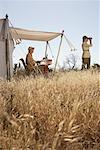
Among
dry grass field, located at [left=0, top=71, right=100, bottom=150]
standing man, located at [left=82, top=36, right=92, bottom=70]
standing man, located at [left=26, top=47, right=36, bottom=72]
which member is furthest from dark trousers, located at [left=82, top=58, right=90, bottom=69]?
dry grass field, located at [left=0, top=71, right=100, bottom=150]

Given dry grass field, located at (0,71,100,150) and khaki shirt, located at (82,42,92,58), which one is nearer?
dry grass field, located at (0,71,100,150)

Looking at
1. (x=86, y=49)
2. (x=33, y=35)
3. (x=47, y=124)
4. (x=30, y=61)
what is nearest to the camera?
(x=47, y=124)

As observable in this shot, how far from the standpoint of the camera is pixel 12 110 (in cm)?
404

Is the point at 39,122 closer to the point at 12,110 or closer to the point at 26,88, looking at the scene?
the point at 12,110

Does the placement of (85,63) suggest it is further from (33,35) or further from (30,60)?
(30,60)

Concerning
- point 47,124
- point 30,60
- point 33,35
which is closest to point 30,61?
point 30,60

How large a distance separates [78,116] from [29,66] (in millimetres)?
8873

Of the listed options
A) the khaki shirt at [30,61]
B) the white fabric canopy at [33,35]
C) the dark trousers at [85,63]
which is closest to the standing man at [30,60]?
the khaki shirt at [30,61]

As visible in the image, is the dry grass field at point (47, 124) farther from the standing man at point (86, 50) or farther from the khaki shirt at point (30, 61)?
the standing man at point (86, 50)

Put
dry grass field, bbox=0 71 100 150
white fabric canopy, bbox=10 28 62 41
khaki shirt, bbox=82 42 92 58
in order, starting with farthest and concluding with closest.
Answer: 1. khaki shirt, bbox=82 42 92 58
2. white fabric canopy, bbox=10 28 62 41
3. dry grass field, bbox=0 71 100 150

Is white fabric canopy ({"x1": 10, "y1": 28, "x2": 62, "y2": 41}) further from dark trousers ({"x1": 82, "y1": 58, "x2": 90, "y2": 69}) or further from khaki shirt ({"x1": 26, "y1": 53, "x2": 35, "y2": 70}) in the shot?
dark trousers ({"x1": 82, "y1": 58, "x2": 90, "y2": 69})

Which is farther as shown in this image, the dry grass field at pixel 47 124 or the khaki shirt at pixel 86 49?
the khaki shirt at pixel 86 49

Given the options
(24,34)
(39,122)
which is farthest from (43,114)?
(24,34)

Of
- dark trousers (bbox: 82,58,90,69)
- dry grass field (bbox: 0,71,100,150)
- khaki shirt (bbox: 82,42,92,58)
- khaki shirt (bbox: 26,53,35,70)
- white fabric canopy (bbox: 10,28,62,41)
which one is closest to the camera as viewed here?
dry grass field (bbox: 0,71,100,150)
